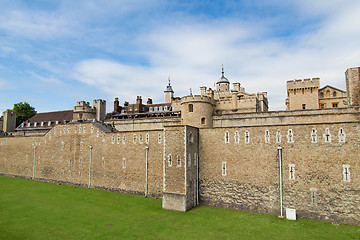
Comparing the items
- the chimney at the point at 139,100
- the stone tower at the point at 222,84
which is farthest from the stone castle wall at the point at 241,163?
the stone tower at the point at 222,84

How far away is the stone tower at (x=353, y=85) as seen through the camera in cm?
3038

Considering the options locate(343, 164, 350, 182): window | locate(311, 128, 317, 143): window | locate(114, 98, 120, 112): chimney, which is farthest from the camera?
locate(114, 98, 120, 112): chimney

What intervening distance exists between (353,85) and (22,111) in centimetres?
8025

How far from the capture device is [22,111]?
2908 inches

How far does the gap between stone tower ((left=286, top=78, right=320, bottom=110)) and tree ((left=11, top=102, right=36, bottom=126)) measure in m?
70.7

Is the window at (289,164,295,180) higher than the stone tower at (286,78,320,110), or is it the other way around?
the stone tower at (286,78,320,110)

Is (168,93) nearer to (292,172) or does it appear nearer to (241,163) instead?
(241,163)

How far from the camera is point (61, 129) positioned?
3891cm

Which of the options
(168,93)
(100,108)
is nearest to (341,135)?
(100,108)

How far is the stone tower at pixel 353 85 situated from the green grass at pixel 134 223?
690 inches

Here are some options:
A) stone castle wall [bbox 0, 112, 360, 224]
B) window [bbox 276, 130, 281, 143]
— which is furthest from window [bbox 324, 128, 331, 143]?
window [bbox 276, 130, 281, 143]

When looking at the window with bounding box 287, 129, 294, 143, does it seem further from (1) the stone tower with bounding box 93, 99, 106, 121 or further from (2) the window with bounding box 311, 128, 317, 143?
(1) the stone tower with bounding box 93, 99, 106, 121

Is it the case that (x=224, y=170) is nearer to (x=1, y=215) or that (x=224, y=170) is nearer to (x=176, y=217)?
(x=176, y=217)

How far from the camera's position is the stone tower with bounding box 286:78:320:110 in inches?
1683
